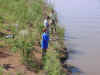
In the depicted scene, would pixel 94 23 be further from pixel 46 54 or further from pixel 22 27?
pixel 46 54

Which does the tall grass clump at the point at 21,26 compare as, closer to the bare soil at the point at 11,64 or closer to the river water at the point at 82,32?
the bare soil at the point at 11,64

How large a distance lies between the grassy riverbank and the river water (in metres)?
0.64

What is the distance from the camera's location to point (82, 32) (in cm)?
1220

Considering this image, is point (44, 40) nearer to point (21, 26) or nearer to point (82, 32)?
point (21, 26)

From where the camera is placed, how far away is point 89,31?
12.3m

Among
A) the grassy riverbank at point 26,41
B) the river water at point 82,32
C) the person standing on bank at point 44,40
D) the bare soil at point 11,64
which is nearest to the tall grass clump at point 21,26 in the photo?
the grassy riverbank at point 26,41

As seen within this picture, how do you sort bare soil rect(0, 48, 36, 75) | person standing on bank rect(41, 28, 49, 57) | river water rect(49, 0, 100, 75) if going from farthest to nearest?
river water rect(49, 0, 100, 75) → person standing on bank rect(41, 28, 49, 57) → bare soil rect(0, 48, 36, 75)

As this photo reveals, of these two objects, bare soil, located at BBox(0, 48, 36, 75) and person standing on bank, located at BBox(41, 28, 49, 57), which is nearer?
bare soil, located at BBox(0, 48, 36, 75)

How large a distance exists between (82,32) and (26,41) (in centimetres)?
538

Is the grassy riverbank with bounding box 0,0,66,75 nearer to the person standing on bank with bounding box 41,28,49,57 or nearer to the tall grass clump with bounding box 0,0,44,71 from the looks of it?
the tall grass clump with bounding box 0,0,44,71

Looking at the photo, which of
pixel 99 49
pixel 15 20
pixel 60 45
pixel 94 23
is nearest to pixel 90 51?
pixel 99 49

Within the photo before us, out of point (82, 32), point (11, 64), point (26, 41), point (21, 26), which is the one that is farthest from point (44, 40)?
point (82, 32)

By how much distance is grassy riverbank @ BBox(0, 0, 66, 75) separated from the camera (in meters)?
6.71

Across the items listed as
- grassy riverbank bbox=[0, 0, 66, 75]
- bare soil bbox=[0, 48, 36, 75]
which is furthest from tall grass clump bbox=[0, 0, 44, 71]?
bare soil bbox=[0, 48, 36, 75]
